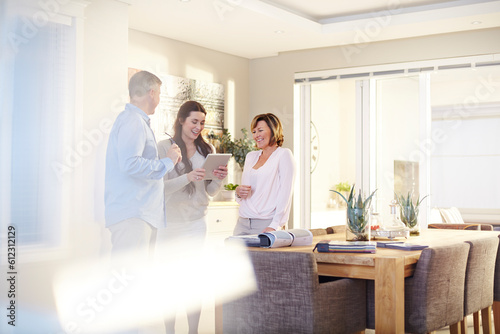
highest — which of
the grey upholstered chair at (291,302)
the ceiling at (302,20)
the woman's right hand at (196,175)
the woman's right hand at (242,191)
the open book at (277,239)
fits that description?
the ceiling at (302,20)

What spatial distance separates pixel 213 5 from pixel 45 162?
184cm

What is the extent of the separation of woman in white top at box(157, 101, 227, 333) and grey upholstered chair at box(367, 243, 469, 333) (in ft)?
3.85

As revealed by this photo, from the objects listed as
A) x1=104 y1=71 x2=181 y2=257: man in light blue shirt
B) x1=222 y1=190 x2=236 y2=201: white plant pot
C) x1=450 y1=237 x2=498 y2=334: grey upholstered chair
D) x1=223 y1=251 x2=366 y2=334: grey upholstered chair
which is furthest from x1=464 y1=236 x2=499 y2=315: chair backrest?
x1=222 y1=190 x2=236 y2=201: white plant pot

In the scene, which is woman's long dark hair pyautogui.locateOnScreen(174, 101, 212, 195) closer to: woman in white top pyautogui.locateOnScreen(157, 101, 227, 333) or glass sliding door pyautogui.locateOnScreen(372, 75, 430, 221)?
woman in white top pyautogui.locateOnScreen(157, 101, 227, 333)

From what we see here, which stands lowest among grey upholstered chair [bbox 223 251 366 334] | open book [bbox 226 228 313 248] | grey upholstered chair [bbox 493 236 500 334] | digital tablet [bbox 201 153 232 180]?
grey upholstered chair [bbox 493 236 500 334]

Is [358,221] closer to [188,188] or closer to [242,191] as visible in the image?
[242,191]

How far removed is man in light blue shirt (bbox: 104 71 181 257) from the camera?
136 inches

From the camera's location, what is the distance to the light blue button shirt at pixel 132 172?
11.3 ft

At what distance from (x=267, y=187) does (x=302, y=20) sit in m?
2.52

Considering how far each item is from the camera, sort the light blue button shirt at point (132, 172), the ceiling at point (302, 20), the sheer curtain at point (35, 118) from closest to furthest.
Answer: the light blue button shirt at point (132, 172), the sheer curtain at point (35, 118), the ceiling at point (302, 20)

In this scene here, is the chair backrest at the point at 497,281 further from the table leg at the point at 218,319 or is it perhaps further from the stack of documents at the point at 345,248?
the table leg at the point at 218,319

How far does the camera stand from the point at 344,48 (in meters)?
6.43

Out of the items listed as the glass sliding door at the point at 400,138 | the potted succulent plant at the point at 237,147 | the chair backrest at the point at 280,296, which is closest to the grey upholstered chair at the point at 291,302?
the chair backrest at the point at 280,296

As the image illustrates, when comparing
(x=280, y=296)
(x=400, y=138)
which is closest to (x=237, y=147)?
(x=400, y=138)
